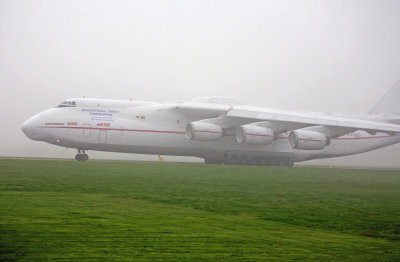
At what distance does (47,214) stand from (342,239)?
339 centimetres

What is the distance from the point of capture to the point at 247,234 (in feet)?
19.0

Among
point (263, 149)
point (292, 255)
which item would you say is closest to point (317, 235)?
point (292, 255)

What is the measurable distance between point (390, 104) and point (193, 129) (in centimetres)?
1410

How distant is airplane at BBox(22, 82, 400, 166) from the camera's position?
1051 inches

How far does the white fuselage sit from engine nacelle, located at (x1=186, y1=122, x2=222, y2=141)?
0.94 metres

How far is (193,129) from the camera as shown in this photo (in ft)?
88.9

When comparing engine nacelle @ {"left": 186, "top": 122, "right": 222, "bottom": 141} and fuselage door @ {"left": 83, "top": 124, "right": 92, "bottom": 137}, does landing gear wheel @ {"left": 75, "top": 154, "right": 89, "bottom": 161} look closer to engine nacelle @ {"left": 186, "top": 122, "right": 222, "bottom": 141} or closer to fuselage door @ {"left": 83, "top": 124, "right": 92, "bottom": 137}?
fuselage door @ {"left": 83, "top": 124, "right": 92, "bottom": 137}

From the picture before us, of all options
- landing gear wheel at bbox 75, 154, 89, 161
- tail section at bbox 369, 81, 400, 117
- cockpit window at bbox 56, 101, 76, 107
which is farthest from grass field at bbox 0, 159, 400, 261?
tail section at bbox 369, 81, 400, 117

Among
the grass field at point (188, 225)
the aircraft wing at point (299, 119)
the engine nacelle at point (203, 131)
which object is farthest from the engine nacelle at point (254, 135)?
the grass field at point (188, 225)

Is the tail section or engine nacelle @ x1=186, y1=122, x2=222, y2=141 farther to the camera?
the tail section

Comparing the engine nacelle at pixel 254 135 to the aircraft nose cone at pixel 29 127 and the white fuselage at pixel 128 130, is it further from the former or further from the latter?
the aircraft nose cone at pixel 29 127

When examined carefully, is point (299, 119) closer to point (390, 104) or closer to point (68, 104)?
point (390, 104)

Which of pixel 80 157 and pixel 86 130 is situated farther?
pixel 80 157

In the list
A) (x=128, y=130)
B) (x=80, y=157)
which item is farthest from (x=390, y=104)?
(x=80, y=157)
